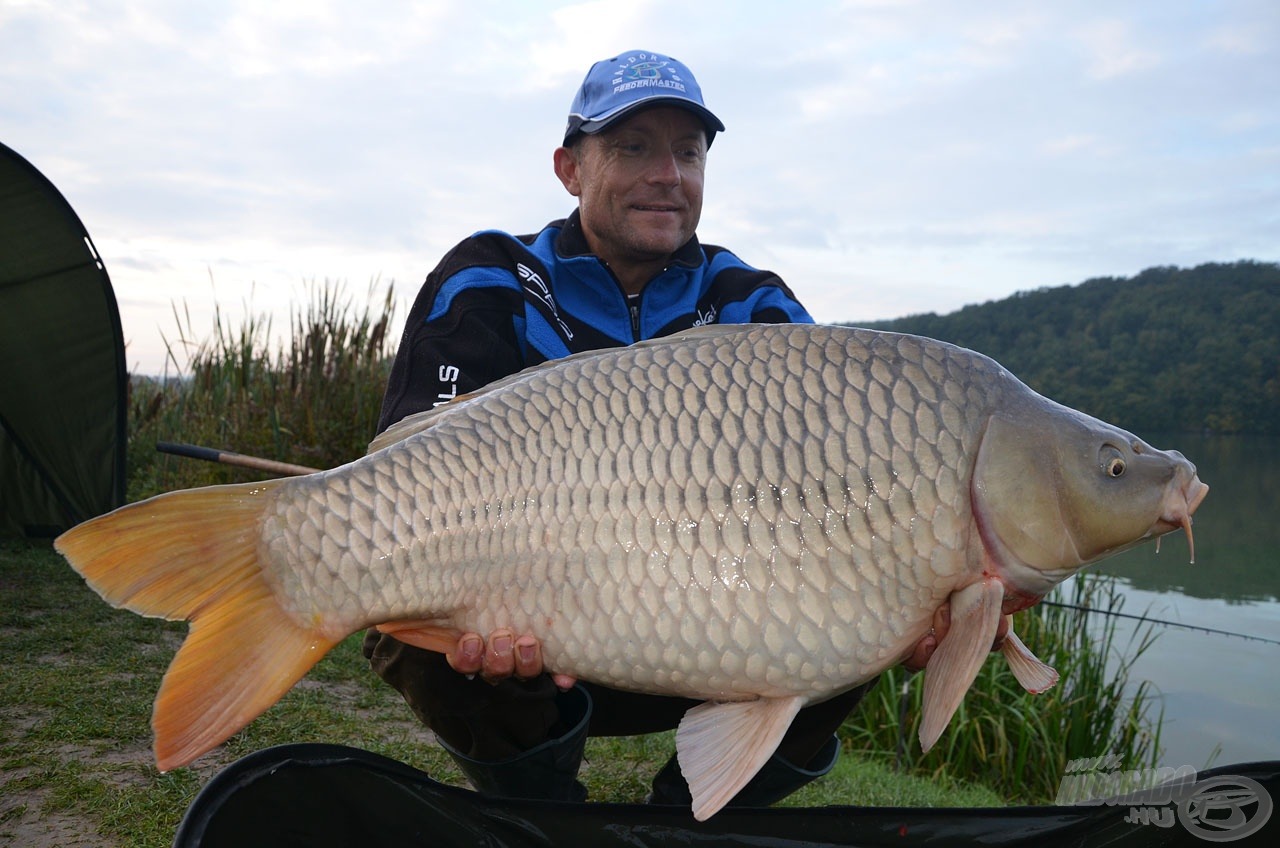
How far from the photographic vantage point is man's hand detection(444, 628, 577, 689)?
1204 mm

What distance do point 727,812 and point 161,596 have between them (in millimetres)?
798

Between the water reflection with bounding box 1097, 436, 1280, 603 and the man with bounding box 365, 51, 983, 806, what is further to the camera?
the water reflection with bounding box 1097, 436, 1280, 603

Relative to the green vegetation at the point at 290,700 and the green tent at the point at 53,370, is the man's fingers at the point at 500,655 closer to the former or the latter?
the green vegetation at the point at 290,700

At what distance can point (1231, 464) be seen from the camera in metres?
13.0

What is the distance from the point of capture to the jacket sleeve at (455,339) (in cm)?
166

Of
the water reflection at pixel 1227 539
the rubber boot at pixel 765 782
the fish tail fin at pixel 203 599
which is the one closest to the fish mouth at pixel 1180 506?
the rubber boot at pixel 765 782

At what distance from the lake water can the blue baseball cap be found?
2712mm

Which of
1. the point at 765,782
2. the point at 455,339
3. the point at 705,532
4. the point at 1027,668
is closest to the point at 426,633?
the point at 705,532

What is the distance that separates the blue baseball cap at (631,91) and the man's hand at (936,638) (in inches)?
44.0

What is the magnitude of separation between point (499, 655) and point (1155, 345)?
437 inches

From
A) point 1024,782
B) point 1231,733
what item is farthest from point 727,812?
point 1231,733

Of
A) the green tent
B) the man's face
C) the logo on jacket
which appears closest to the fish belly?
the logo on jacket

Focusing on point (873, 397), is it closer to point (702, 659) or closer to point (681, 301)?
point (702, 659)

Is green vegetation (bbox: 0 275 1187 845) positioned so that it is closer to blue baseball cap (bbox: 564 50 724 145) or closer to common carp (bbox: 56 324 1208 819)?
common carp (bbox: 56 324 1208 819)
